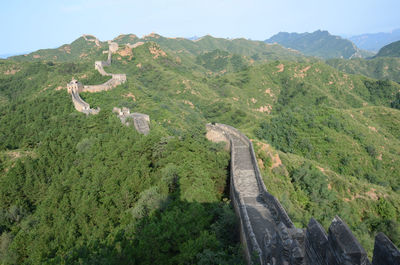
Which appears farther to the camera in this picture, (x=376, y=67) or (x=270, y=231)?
(x=376, y=67)

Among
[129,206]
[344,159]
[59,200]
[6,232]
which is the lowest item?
[344,159]

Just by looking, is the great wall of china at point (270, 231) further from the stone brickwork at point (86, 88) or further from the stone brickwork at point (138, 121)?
the stone brickwork at point (86, 88)

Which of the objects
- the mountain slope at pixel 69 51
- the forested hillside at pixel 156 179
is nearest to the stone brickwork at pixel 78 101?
the forested hillside at pixel 156 179

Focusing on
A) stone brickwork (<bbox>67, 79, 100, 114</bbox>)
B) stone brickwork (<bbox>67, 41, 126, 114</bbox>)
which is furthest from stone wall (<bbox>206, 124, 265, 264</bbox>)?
stone brickwork (<bbox>67, 41, 126, 114</bbox>)

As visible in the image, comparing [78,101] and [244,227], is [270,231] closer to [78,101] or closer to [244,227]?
[244,227]

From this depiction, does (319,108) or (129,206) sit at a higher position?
(129,206)

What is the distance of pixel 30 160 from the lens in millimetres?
29953

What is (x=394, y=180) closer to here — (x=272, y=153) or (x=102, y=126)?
(x=272, y=153)

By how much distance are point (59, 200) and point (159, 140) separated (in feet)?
34.7

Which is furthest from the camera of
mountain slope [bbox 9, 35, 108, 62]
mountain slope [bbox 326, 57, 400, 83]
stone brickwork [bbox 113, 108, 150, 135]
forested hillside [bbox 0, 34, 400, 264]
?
mountain slope [bbox 326, 57, 400, 83]

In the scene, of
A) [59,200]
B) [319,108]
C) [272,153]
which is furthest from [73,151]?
[319,108]

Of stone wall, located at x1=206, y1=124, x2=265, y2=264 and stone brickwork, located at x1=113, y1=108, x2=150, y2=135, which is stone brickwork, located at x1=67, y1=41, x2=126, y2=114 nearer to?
stone brickwork, located at x1=113, y1=108, x2=150, y2=135

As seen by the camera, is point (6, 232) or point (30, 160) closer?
point (6, 232)

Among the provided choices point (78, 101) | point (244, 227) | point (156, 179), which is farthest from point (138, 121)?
point (244, 227)
